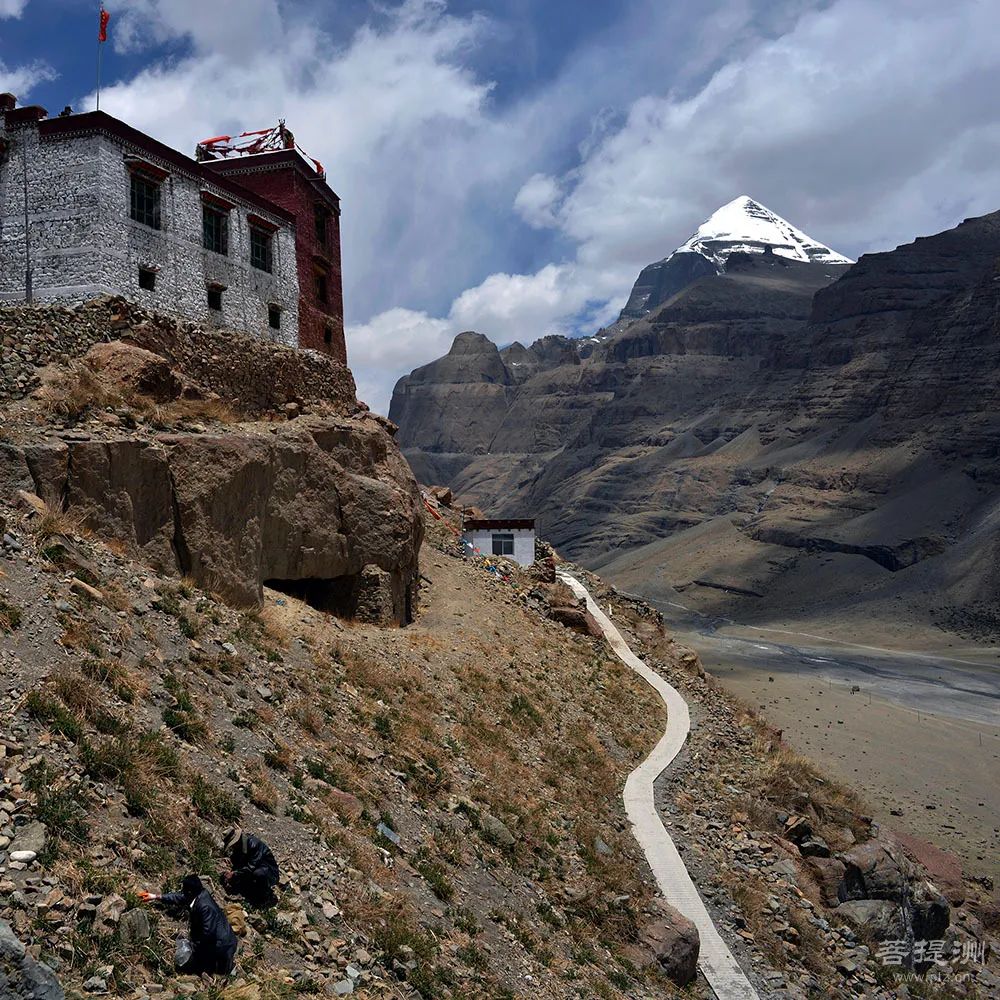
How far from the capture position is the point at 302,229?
28.4 meters

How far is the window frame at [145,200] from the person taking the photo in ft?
72.4

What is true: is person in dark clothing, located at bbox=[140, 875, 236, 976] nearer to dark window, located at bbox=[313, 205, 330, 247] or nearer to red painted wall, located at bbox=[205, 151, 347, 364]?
red painted wall, located at bbox=[205, 151, 347, 364]

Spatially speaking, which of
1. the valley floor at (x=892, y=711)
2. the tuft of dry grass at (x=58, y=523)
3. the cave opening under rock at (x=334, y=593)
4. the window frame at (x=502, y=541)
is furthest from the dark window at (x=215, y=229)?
the valley floor at (x=892, y=711)

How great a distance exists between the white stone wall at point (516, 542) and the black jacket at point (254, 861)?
32.8 m

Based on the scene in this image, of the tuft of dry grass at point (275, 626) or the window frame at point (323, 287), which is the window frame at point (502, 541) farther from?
the tuft of dry grass at point (275, 626)

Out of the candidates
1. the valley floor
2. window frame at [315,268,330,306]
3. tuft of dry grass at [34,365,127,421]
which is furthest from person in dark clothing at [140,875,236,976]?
the valley floor

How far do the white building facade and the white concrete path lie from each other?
575 inches

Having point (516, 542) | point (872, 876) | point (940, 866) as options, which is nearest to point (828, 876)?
point (872, 876)

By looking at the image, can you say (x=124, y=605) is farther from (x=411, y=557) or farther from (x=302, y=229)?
(x=302, y=229)

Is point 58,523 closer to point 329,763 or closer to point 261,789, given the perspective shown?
point 329,763

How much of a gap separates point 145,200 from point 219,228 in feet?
8.47

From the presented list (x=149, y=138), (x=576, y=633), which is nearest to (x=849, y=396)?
(x=576, y=633)

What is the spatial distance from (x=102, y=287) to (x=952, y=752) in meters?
48.6

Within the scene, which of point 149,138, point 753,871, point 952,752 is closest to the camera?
point 753,871
